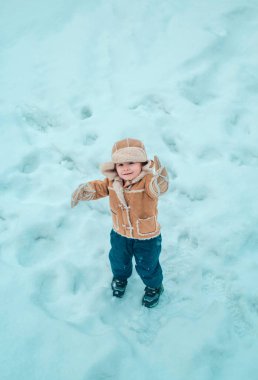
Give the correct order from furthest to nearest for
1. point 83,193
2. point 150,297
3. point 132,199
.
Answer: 1. point 150,297
2. point 83,193
3. point 132,199

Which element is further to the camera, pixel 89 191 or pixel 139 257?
pixel 139 257

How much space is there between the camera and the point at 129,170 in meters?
2.26

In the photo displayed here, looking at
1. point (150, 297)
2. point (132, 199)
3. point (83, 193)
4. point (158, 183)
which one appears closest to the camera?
point (158, 183)

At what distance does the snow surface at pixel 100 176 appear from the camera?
2.37m

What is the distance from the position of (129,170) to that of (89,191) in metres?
0.39

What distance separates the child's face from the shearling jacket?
34mm

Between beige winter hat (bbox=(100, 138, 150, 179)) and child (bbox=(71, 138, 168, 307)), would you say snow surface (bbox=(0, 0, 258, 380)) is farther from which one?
beige winter hat (bbox=(100, 138, 150, 179))

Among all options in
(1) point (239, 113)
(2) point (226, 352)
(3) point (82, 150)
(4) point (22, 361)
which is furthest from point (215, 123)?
(4) point (22, 361)

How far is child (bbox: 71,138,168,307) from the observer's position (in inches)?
88.4

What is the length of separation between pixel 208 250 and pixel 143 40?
3497mm

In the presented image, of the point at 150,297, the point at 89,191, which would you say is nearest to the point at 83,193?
the point at 89,191

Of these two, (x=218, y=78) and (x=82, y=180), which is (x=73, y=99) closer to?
(x=82, y=180)

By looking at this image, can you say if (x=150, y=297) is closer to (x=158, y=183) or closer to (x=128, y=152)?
(x=158, y=183)

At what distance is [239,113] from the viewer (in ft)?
12.9
